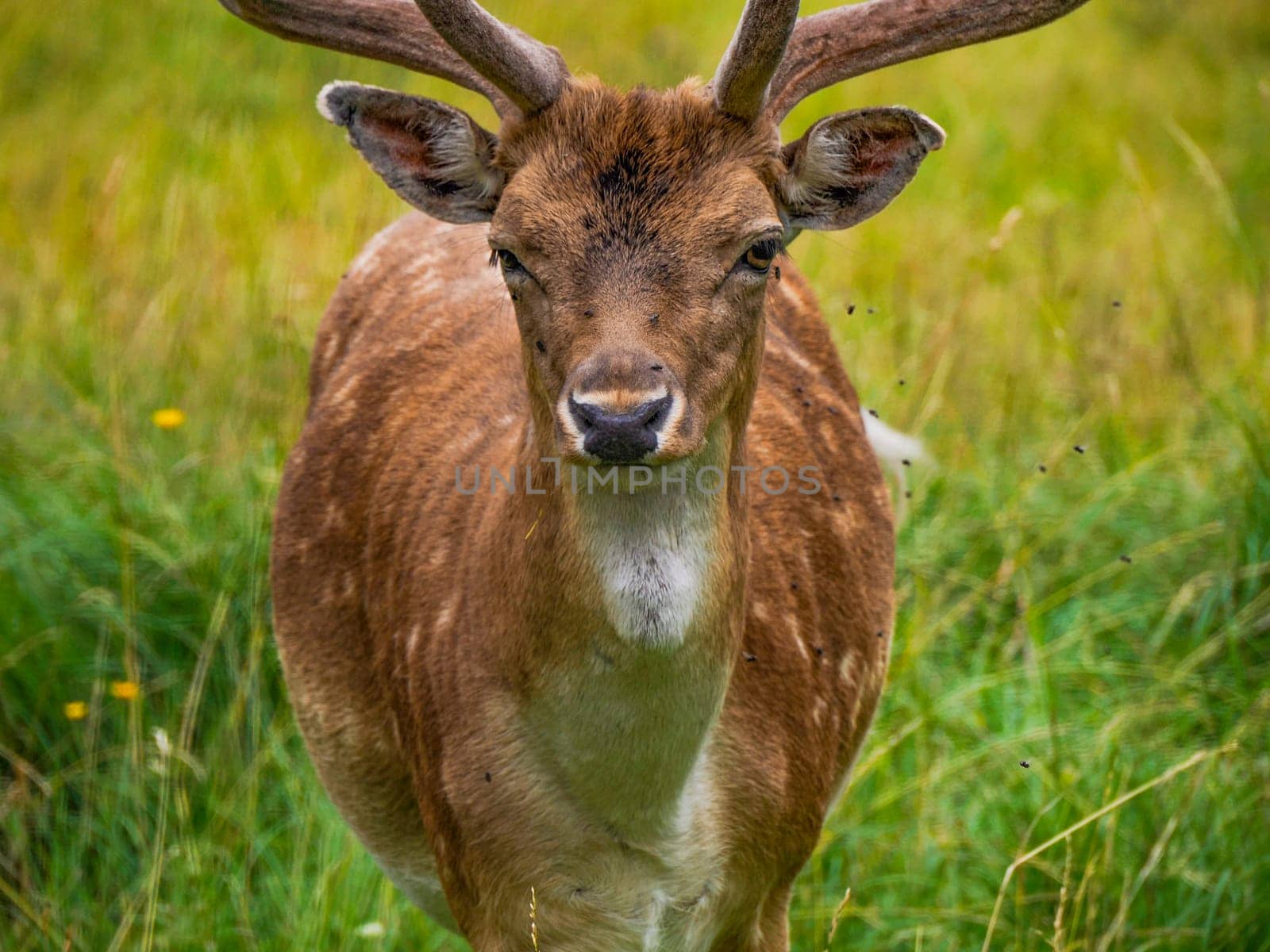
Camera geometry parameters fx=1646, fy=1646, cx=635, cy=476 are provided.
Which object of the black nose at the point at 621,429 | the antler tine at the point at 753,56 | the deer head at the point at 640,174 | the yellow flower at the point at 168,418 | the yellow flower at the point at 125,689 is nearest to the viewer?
the black nose at the point at 621,429

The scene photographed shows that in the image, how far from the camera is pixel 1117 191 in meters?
8.88

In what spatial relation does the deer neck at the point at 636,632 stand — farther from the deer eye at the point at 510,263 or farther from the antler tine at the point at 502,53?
the antler tine at the point at 502,53

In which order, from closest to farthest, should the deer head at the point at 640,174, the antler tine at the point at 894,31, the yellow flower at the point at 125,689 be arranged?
the deer head at the point at 640,174, the antler tine at the point at 894,31, the yellow flower at the point at 125,689

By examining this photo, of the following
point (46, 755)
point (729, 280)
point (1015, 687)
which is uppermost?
point (729, 280)

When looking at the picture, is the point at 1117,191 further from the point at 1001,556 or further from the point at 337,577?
the point at 337,577

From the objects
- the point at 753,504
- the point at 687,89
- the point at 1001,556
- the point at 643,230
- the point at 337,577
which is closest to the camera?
the point at 643,230

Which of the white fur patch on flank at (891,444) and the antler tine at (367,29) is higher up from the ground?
the antler tine at (367,29)

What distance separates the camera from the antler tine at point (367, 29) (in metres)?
3.17

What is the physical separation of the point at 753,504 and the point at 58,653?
225 centimetres

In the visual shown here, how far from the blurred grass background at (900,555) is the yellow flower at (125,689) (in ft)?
0.15

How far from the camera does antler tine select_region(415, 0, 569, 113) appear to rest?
9.12 feet

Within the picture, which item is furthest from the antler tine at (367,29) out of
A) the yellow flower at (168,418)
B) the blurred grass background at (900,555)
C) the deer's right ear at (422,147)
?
the yellow flower at (168,418)

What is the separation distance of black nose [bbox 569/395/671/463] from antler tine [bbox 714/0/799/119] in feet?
2.07

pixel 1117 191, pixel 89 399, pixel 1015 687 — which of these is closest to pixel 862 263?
pixel 1117 191
